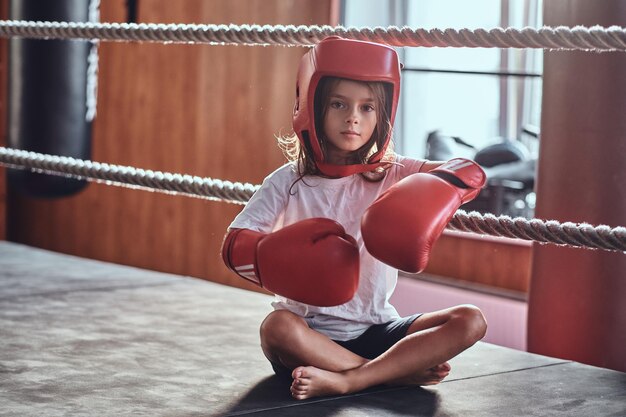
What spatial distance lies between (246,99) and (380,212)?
2.19 m

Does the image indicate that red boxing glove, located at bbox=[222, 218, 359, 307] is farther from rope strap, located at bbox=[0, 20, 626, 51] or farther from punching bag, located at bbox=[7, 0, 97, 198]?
punching bag, located at bbox=[7, 0, 97, 198]

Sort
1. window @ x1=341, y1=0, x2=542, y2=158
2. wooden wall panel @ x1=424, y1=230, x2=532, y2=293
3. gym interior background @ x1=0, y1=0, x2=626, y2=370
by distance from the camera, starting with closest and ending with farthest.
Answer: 1. wooden wall panel @ x1=424, y1=230, x2=532, y2=293
2. gym interior background @ x1=0, y1=0, x2=626, y2=370
3. window @ x1=341, y1=0, x2=542, y2=158

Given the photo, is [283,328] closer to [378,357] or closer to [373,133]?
[378,357]

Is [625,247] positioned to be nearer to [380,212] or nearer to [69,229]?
[380,212]

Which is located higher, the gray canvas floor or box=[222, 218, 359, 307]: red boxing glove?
box=[222, 218, 359, 307]: red boxing glove

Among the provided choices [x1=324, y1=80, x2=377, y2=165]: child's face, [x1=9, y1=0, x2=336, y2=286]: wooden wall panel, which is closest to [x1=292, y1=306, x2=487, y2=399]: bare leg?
[x1=324, y1=80, x2=377, y2=165]: child's face

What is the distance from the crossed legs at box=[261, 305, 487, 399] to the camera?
1.33 meters

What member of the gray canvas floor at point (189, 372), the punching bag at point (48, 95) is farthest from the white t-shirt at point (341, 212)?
the punching bag at point (48, 95)

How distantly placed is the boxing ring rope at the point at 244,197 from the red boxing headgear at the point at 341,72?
0.71 feet

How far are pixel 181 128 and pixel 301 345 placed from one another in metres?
2.27

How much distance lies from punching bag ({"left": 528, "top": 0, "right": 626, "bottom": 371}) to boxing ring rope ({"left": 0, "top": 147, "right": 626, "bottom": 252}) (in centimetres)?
39

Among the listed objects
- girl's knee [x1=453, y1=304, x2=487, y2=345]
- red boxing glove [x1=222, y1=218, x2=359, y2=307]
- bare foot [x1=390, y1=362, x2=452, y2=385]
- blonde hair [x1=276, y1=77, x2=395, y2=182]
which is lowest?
bare foot [x1=390, y1=362, x2=452, y2=385]

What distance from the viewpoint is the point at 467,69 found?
3451 mm

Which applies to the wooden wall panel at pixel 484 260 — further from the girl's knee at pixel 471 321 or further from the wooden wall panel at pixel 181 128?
the girl's knee at pixel 471 321
